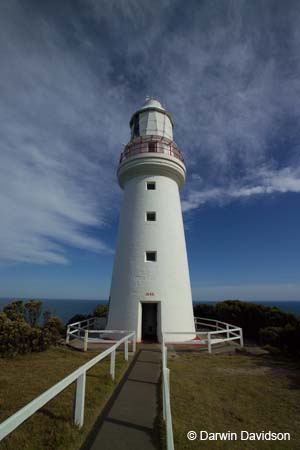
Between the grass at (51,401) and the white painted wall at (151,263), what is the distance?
9.26 ft

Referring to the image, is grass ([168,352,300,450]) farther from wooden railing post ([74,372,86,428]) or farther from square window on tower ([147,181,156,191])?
square window on tower ([147,181,156,191])

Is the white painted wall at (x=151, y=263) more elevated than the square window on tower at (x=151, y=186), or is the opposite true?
the square window on tower at (x=151, y=186)

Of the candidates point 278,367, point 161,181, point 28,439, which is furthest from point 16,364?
point 161,181

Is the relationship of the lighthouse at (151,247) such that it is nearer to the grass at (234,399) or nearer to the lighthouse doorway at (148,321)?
the lighthouse doorway at (148,321)

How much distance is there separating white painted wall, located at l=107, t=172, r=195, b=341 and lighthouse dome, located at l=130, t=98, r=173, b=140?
3.34m

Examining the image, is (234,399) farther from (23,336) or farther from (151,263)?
(23,336)

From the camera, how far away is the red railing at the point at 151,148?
1317 centimetres

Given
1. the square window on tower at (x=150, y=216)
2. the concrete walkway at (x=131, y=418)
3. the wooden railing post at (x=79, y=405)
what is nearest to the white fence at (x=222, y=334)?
the concrete walkway at (x=131, y=418)

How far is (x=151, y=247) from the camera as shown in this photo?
12023 mm

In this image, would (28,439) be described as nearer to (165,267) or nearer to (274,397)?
(274,397)

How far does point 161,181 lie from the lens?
1330 cm

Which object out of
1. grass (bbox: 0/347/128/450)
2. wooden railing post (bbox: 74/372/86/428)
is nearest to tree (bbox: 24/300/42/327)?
grass (bbox: 0/347/128/450)

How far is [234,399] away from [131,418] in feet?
8.53

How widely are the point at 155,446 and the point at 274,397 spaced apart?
12.1 feet
